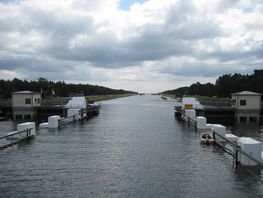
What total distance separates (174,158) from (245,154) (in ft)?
15.7

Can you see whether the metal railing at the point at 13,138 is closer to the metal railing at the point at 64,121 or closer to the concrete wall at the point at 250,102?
the metal railing at the point at 64,121

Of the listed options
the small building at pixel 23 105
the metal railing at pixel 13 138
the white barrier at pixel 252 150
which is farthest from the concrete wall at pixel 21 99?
the white barrier at pixel 252 150

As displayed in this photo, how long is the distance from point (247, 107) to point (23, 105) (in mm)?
36228

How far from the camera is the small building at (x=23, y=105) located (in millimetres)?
60000

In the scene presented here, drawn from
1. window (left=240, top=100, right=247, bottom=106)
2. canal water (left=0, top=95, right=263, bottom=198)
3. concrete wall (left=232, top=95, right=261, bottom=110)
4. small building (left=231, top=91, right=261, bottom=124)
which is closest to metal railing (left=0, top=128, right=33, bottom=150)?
canal water (left=0, top=95, right=263, bottom=198)

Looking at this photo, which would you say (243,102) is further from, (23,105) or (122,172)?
(122,172)

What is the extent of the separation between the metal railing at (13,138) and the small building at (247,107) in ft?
115

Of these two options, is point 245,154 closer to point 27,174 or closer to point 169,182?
point 169,182

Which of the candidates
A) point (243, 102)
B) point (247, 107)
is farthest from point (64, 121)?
point (247, 107)

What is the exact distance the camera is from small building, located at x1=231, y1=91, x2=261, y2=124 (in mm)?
54188

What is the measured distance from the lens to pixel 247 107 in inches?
2163

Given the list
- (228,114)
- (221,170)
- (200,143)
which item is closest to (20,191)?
(221,170)

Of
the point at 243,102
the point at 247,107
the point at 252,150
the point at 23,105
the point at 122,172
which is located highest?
the point at 243,102

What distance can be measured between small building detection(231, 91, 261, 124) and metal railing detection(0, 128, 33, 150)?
115 ft
